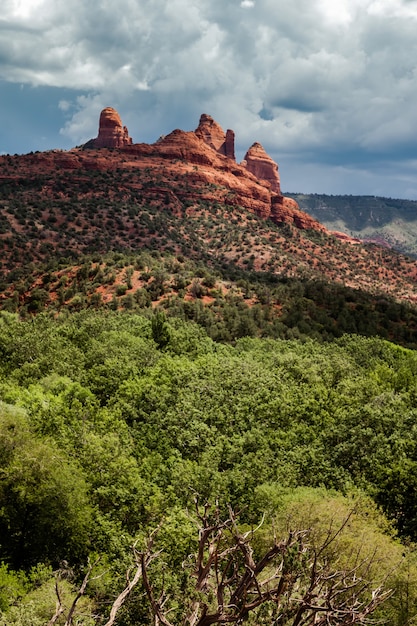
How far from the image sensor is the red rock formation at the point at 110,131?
172 metres

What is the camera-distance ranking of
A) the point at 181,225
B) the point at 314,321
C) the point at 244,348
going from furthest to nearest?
the point at 181,225 < the point at 314,321 < the point at 244,348

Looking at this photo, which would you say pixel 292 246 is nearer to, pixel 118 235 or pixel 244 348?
pixel 118 235

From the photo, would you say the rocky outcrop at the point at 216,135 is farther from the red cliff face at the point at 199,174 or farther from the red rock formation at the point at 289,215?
the red rock formation at the point at 289,215

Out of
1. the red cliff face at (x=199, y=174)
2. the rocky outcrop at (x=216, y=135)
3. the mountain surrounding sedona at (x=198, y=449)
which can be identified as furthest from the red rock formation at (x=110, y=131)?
the mountain surrounding sedona at (x=198, y=449)

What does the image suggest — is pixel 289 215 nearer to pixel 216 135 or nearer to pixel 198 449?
pixel 216 135

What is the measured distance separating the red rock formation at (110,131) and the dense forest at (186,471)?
472ft

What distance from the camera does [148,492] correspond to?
21.8 metres

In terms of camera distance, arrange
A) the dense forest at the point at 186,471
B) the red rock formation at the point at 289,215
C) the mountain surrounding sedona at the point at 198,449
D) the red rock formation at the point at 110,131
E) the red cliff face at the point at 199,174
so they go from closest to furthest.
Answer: the mountain surrounding sedona at the point at 198,449 < the dense forest at the point at 186,471 < the red cliff face at the point at 199,174 < the red rock formation at the point at 289,215 < the red rock formation at the point at 110,131

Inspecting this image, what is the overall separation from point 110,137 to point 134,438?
16237cm

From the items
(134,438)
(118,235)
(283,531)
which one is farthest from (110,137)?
(283,531)

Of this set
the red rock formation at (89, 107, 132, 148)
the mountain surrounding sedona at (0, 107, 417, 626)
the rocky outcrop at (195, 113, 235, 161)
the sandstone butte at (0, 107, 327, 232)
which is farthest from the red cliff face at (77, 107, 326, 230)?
the mountain surrounding sedona at (0, 107, 417, 626)

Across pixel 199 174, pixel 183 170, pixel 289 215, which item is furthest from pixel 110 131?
pixel 289 215

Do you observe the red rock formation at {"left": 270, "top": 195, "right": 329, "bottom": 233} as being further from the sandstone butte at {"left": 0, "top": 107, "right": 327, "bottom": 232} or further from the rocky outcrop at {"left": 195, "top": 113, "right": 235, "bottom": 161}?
the rocky outcrop at {"left": 195, "top": 113, "right": 235, "bottom": 161}

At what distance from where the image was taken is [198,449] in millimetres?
26781
